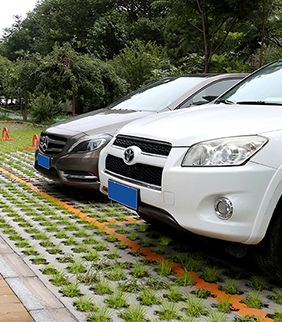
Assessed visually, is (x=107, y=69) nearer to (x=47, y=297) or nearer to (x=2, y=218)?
(x=2, y=218)

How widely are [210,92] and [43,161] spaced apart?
222 centimetres

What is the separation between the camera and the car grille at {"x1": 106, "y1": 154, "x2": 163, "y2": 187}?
3531 mm

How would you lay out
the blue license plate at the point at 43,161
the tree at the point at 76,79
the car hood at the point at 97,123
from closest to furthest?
1. the car hood at the point at 97,123
2. the blue license plate at the point at 43,161
3. the tree at the point at 76,79

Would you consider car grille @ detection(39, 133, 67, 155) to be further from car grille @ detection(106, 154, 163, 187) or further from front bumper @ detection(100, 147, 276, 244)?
front bumper @ detection(100, 147, 276, 244)

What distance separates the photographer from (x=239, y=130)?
3.28 meters

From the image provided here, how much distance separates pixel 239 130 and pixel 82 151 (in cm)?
279

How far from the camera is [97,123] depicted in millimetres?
5992

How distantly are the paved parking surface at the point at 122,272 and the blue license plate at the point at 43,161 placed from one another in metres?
0.65

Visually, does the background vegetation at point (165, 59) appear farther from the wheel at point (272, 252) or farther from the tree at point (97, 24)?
the wheel at point (272, 252)

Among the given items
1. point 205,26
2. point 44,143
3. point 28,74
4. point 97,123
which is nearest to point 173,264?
point 97,123

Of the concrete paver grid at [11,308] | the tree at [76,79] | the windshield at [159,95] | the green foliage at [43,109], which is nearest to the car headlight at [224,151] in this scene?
the concrete paver grid at [11,308]

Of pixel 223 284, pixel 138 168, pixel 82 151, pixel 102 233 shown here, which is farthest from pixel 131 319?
pixel 82 151

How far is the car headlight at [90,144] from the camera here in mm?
5746

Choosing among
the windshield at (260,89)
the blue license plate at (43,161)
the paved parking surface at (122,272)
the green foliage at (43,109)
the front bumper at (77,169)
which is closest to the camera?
the paved parking surface at (122,272)
